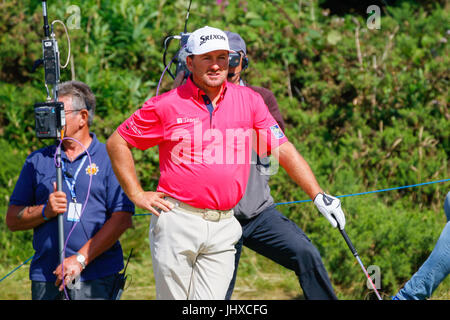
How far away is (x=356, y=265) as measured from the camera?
20.5 feet

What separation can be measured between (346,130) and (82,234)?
5.22 m

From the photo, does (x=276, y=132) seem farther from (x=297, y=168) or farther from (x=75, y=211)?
(x=75, y=211)

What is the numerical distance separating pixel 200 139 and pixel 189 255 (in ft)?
2.19

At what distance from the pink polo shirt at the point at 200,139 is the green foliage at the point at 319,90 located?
2838 mm

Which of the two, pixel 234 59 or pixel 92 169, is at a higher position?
pixel 234 59

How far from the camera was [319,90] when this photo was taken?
9.23 metres

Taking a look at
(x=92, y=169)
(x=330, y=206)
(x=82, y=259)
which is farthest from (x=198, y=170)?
(x=82, y=259)

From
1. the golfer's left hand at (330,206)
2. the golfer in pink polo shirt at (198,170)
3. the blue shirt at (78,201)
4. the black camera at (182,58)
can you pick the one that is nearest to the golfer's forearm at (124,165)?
the golfer in pink polo shirt at (198,170)

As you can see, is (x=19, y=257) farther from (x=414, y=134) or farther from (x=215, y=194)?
(x=414, y=134)

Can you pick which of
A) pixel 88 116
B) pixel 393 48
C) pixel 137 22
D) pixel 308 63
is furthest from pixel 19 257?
pixel 393 48

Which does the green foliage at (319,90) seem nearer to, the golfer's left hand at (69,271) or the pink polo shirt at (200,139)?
the pink polo shirt at (200,139)

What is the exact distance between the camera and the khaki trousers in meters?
3.63

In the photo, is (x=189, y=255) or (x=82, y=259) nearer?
(x=189, y=255)

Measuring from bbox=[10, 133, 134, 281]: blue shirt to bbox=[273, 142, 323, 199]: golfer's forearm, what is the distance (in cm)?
112
